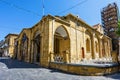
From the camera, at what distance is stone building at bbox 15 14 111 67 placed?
50.8 ft

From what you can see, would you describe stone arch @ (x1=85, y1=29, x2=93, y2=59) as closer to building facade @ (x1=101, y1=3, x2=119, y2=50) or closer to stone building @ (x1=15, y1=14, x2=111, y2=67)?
stone building @ (x1=15, y1=14, x2=111, y2=67)

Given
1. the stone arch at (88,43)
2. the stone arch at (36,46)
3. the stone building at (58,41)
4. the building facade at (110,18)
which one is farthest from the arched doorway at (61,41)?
the building facade at (110,18)

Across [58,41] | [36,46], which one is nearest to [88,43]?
[58,41]

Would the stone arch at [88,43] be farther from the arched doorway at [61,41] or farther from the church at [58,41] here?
the arched doorway at [61,41]

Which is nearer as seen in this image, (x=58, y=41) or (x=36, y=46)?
(x=36, y=46)

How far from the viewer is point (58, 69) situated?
43.9 feet

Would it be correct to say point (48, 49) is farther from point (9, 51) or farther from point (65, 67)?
point (9, 51)

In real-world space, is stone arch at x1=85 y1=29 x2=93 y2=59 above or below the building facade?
below

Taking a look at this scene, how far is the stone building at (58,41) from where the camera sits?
15.5 m

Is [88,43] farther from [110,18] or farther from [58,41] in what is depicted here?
[110,18]

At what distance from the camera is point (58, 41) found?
23.1 metres

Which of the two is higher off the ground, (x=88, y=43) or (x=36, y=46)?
(x=88, y=43)

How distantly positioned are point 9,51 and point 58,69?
3205 centimetres

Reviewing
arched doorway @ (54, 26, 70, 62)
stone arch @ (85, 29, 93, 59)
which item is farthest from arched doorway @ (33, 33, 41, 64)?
stone arch @ (85, 29, 93, 59)
